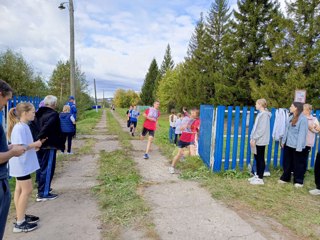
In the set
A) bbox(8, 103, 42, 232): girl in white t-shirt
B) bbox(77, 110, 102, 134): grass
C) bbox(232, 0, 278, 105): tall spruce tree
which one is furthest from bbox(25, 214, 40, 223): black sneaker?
bbox(232, 0, 278, 105): tall spruce tree

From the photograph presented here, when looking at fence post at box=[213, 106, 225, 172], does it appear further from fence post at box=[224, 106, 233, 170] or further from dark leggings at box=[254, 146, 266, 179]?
dark leggings at box=[254, 146, 266, 179]

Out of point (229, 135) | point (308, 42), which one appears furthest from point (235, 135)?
point (308, 42)

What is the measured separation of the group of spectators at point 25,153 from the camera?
7.80 feet

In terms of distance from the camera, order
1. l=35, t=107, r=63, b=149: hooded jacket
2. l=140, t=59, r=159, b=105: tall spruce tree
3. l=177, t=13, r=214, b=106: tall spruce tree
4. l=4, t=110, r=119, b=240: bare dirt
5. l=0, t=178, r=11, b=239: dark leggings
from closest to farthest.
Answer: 1. l=0, t=178, r=11, b=239: dark leggings
2. l=4, t=110, r=119, b=240: bare dirt
3. l=35, t=107, r=63, b=149: hooded jacket
4. l=177, t=13, r=214, b=106: tall spruce tree
5. l=140, t=59, r=159, b=105: tall spruce tree

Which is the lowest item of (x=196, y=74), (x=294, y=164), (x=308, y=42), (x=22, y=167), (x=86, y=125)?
(x=86, y=125)

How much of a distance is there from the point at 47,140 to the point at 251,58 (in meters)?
27.3

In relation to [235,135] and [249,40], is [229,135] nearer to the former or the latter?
[235,135]

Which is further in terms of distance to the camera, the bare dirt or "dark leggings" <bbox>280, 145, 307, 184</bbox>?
"dark leggings" <bbox>280, 145, 307, 184</bbox>

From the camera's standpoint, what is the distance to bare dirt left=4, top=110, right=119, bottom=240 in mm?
3465

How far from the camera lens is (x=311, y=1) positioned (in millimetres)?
20438

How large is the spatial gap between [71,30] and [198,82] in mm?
22228

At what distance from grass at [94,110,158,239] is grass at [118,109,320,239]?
4.54 feet

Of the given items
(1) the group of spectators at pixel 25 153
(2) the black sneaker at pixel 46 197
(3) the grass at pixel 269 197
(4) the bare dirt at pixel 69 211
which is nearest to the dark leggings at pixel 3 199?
(1) the group of spectators at pixel 25 153

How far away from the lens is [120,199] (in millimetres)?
4668
